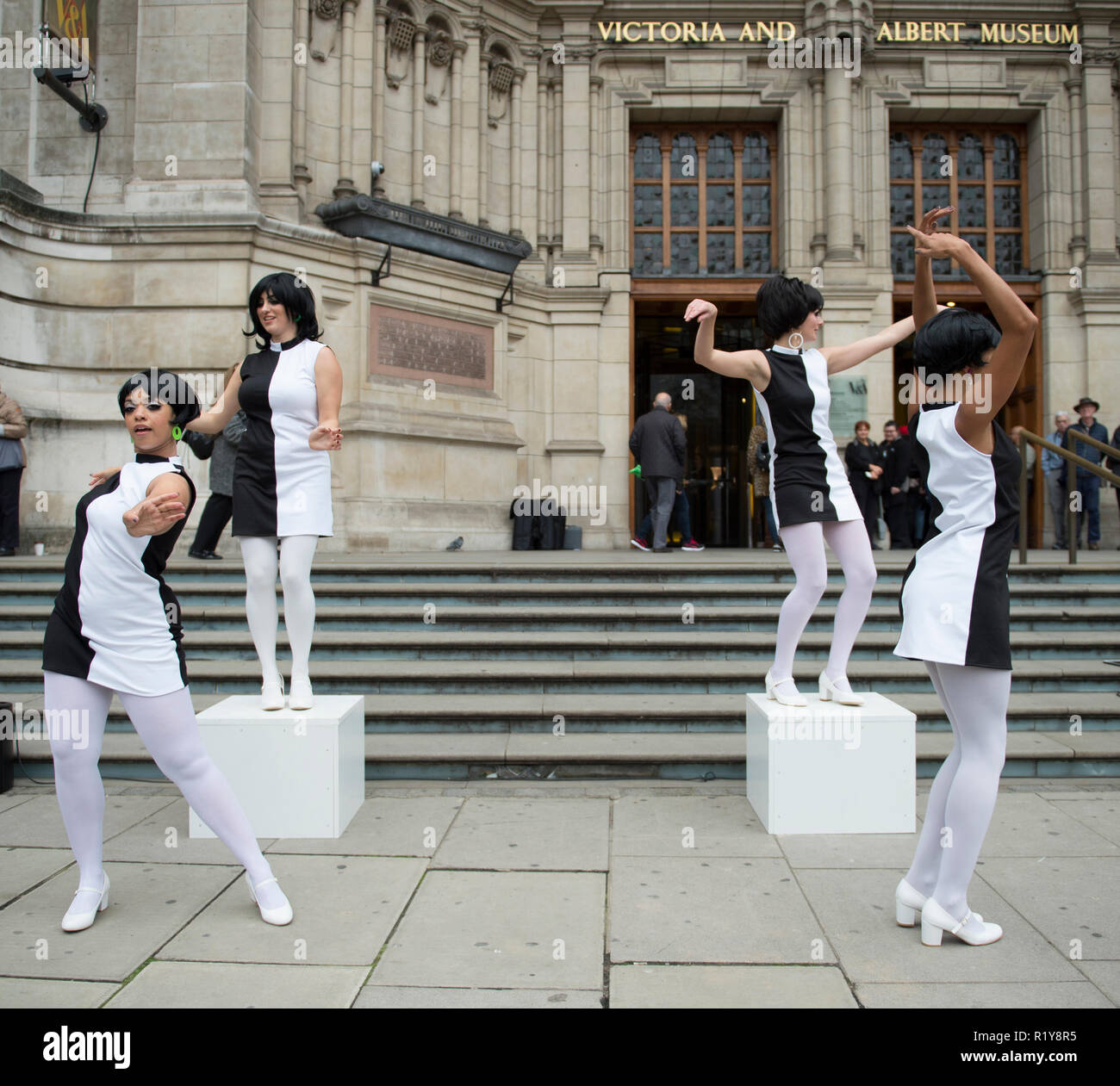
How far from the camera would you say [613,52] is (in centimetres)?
1422

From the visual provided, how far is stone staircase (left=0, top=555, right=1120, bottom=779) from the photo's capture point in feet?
17.4

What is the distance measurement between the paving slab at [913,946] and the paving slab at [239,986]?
156cm

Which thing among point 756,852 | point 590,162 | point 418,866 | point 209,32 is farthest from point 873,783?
point 590,162

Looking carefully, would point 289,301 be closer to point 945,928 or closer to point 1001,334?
point 1001,334

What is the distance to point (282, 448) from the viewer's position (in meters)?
4.30

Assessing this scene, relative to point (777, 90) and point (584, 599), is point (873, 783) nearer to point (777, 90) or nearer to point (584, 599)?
point (584, 599)

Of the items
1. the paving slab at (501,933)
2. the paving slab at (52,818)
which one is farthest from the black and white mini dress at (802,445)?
the paving slab at (52,818)

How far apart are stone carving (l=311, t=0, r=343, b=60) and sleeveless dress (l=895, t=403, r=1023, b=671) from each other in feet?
37.0

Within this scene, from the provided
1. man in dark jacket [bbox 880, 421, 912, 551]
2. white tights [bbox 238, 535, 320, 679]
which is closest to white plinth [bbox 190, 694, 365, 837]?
white tights [bbox 238, 535, 320, 679]

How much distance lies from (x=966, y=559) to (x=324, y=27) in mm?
11785

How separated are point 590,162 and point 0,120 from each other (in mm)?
7732

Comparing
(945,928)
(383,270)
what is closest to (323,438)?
(945,928)

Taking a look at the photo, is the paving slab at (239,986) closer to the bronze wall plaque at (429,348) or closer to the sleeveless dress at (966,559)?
the sleeveless dress at (966,559)

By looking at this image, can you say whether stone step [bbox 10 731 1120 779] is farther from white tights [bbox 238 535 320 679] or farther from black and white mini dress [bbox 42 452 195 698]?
black and white mini dress [bbox 42 452 195 698]
